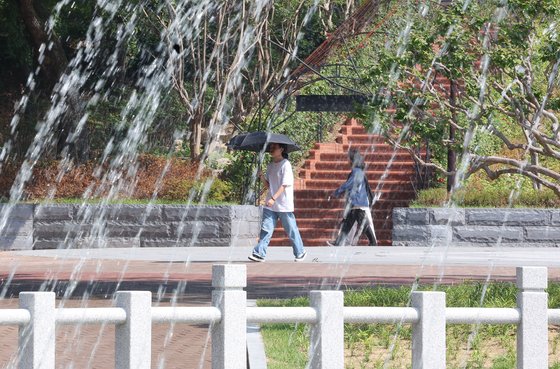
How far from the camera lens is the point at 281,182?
64.1 feet

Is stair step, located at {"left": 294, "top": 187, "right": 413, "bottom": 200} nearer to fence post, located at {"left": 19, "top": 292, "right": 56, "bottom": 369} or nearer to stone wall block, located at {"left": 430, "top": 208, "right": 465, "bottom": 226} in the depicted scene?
stone wall block, located at {"left": 430, "top": 208, "right": 465, "bottom": 226}

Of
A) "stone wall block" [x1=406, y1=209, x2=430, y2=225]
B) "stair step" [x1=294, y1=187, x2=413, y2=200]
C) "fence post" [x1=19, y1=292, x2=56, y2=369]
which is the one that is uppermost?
"stair step" [x1=294, y1=187, x2=413, y2=200]

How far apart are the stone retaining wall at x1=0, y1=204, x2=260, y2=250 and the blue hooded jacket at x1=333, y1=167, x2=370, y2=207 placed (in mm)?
3022

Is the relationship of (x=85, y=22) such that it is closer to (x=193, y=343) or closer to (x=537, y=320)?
(x=193, y=343)

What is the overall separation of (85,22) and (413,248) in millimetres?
12200

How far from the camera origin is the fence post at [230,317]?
264 inches

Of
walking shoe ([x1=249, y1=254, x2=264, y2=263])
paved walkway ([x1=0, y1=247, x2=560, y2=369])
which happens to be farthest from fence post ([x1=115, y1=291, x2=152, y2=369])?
walking shoe ([x1=249, y1=254, x2=264, y2=263])

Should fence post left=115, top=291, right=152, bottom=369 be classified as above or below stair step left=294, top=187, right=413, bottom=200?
below

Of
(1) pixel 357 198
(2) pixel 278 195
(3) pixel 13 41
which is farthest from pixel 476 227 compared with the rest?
(3) pixel 13 41

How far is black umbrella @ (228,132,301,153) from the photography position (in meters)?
22.1

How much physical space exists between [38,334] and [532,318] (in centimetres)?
273

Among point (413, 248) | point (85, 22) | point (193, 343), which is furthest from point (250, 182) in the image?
point (193, 343)

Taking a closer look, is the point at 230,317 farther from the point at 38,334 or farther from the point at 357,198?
the point at 357,198

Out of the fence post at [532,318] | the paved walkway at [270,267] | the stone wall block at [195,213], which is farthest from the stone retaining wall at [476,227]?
the fence post at [532,318]
